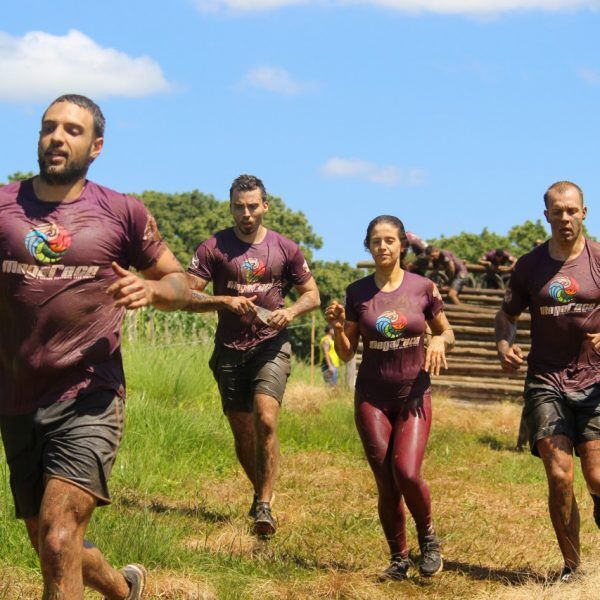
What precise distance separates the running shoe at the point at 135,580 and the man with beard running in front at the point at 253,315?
8.44ft

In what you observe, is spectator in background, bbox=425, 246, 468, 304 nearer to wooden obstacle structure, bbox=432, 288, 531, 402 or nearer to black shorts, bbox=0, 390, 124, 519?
wooden obstacle structure, bbox=432, 288, 531, 402

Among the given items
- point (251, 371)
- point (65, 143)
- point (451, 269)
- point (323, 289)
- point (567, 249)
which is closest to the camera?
point (65, 143)

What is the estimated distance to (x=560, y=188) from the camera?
7270 millimetres

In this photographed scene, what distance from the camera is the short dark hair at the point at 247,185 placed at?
9.05 meters

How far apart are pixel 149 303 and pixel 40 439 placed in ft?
2.71

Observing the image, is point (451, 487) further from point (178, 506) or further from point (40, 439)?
point (40, 439)

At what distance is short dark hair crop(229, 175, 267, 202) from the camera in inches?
356

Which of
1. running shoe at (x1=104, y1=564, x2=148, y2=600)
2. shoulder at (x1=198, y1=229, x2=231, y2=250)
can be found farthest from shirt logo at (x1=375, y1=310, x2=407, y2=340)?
running shoe at (x1=104, y1=564, x2=148, y2=600)

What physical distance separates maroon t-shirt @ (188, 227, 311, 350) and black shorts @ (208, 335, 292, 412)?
7cm

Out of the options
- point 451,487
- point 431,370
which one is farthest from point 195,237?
point 431,370

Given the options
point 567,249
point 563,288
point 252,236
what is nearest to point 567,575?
point 563,288

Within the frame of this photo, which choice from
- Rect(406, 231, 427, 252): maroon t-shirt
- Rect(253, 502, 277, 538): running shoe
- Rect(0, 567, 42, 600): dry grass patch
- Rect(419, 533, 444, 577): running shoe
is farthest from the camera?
Rect(406, 231, 427, 252): maroon t-shirt

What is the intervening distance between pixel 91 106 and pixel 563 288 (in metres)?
3.22

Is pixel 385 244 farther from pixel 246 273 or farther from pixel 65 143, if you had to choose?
pixel 65 143
